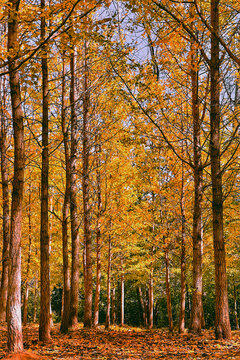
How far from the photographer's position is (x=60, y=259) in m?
17.9

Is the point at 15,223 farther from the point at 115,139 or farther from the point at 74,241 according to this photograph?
the point at 115,139

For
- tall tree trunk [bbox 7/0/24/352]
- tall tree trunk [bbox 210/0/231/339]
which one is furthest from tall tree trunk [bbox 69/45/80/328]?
tall tree trunk [bbox 210/0/231/339]

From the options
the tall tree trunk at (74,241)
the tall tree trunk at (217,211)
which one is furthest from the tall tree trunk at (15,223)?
the tall tree trunk at (217,211)

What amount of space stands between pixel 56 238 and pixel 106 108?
Result: 32.2 ft

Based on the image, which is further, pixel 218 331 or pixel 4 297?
pixel 4 297

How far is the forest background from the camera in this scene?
18.8ft

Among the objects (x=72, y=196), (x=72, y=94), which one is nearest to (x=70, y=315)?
(x=72, y=196)

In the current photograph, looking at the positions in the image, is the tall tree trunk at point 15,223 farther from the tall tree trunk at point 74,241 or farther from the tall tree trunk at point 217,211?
the tall tree trunk at point 217,211

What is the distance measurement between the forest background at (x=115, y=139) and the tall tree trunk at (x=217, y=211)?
0.02m

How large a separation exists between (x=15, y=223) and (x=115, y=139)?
7364 mm

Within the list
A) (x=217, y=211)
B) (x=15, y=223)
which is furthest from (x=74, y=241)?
(x=217, y=211)

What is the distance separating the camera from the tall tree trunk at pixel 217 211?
6.38 m

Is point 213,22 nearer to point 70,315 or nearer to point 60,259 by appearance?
point 70,315

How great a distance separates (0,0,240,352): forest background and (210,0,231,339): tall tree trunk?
23mm
